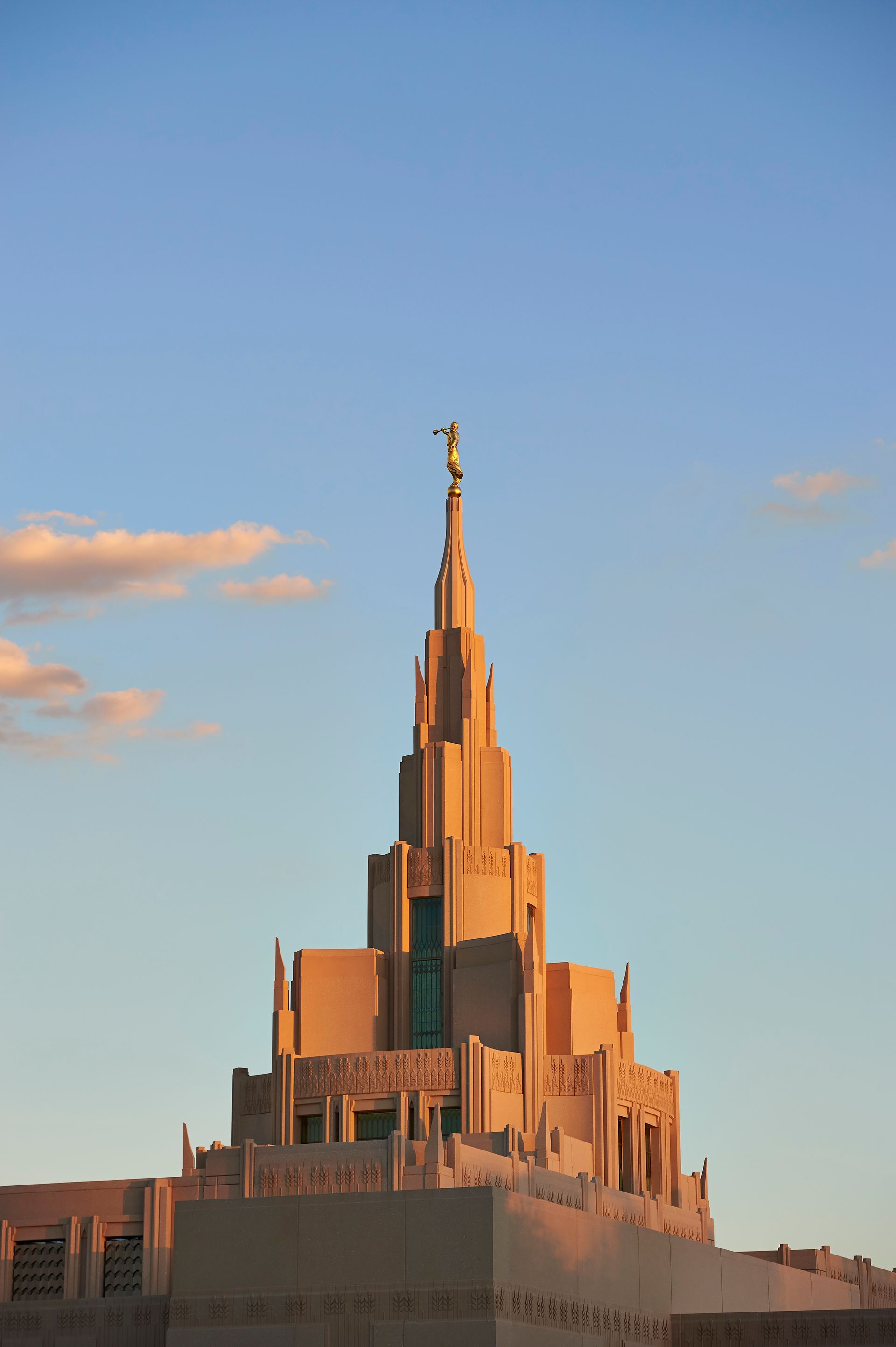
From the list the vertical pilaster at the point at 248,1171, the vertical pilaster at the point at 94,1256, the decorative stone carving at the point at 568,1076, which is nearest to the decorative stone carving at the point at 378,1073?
the decorative stone carving at the point at 568,1076

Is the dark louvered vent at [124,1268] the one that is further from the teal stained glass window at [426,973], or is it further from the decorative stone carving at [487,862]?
the decorative stone carving at [487,862]

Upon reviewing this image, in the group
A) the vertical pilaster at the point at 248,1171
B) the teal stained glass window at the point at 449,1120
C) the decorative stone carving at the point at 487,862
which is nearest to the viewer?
the vertical pilaster at the point at 248,1171

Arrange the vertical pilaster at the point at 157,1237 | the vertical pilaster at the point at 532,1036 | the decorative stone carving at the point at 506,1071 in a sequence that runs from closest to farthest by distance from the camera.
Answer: the vertical pilaster at the point at 157,1237 < the decorative stone carving at the point at 506,1071 < the vertical pilaster at the point at 532,1036

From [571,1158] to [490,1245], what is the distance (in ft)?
62.1

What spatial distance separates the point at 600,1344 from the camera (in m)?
81.2

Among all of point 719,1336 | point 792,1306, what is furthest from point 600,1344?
point 792,1306

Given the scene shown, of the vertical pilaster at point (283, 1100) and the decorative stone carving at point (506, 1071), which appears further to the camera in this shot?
the vertical pilaster at point (283, 1100)

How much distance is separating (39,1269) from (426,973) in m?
24.5

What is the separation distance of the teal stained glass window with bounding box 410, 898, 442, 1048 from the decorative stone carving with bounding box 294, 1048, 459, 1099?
3691 mm

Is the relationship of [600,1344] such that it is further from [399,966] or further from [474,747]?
[474,747]

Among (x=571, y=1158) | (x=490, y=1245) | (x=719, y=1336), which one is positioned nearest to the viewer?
(x=490, y=1245)

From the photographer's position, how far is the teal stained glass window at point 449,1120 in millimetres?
94812

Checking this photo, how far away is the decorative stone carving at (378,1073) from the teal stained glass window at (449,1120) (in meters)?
1.10

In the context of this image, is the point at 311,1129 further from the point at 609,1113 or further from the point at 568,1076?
the point at 609,1113
